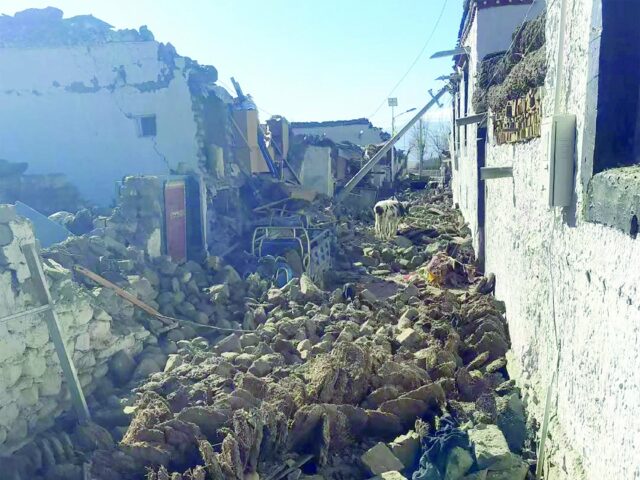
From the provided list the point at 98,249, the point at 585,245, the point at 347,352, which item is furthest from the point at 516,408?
the point at 98,249

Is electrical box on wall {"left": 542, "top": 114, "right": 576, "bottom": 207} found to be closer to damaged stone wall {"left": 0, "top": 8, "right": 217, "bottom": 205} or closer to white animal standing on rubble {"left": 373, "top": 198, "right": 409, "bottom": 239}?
damaged stone wall {"left": 0, "top": 8, "right": 217, "bottom": 205}

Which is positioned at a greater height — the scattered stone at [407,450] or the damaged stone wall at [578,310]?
the damaged stone wall at [578,310]

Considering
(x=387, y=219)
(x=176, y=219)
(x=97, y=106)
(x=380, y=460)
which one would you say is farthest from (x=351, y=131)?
(x=380, y=460)

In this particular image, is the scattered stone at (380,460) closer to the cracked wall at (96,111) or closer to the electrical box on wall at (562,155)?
the electrical box on wall at (562,155)

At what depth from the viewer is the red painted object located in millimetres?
8883

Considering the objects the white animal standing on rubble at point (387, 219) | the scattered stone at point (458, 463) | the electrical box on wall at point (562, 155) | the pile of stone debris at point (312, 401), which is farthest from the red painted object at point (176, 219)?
the electrical box on wall at point (562, 155)

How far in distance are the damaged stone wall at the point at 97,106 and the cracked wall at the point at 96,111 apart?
0.08 feet

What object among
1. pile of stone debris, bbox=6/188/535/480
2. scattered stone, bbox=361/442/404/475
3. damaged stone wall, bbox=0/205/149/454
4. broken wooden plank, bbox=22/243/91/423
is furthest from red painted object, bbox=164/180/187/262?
scattered stone, bbox=361/442/404/475

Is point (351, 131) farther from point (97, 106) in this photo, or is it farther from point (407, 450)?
point (407, 450)

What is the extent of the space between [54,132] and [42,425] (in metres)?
11.0

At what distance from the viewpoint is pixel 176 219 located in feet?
29.9

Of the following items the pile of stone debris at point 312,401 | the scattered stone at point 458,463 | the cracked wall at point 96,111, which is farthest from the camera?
the cracked wall at point 96,111

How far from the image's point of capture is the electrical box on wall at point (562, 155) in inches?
139

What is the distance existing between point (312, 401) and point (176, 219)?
17.0ft
